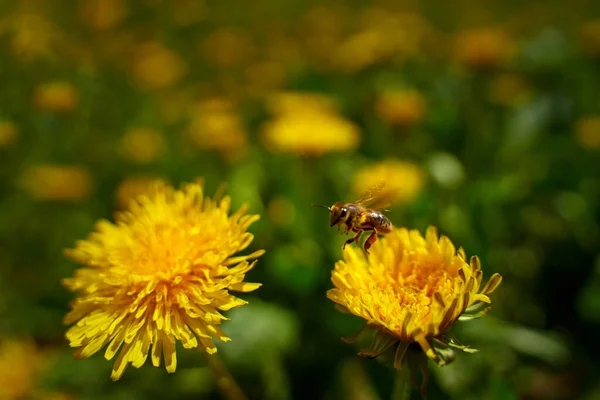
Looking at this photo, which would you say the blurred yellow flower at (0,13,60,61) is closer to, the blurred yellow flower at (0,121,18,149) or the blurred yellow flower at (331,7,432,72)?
the blurred yellow flower at (0,121,18,149)

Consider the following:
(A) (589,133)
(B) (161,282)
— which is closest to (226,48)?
(A) (589,133)

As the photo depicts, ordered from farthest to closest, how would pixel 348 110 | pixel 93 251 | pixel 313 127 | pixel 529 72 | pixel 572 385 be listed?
pixel 529 72 < pixel 348 110 < pixel 313 127 < pixel 572 385 < pixel 93 251

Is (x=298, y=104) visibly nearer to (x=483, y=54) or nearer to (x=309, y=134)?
(x=309, y=134)

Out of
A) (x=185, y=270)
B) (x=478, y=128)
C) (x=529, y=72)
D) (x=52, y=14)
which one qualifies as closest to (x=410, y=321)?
(x=185, y=270)

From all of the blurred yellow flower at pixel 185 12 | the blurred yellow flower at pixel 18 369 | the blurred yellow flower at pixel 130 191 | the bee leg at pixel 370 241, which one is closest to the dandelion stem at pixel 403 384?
the bee leg at pixel 370 241

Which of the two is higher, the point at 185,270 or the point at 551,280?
the point at 185,270

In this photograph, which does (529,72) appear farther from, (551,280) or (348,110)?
(551,280)

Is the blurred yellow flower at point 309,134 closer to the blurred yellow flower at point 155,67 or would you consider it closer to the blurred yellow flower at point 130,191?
the blurred yellow flower at point 130,191

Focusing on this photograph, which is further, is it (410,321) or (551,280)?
(551,280)
